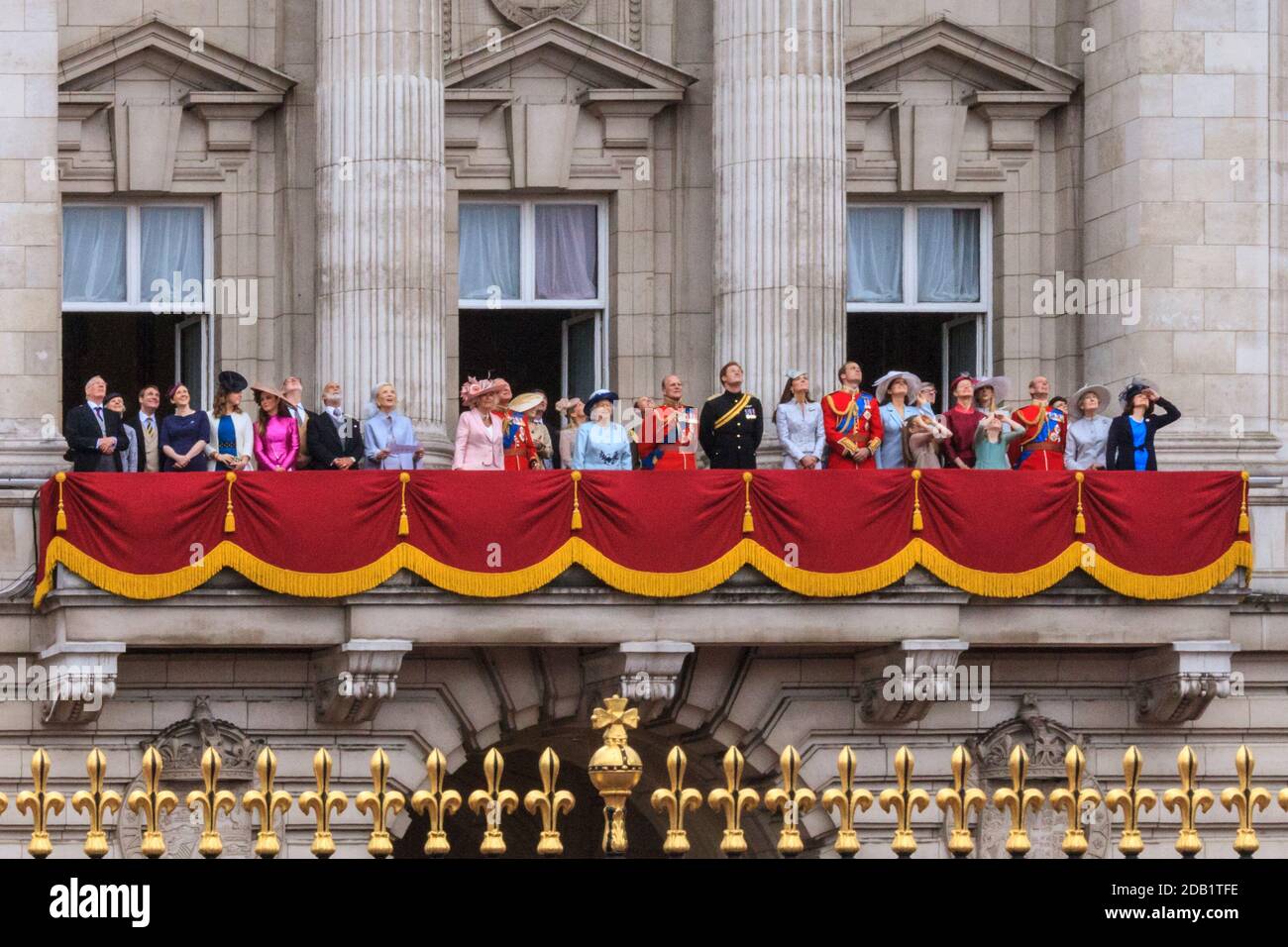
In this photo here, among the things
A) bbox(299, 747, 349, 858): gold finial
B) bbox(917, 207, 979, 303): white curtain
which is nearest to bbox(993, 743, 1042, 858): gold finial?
bbox(299, 747, 349, 858): gold finial

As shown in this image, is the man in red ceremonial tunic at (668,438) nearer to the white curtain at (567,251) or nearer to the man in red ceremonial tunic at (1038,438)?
the man in red ceremonial tunic at (1038,438)

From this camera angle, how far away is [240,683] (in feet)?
129

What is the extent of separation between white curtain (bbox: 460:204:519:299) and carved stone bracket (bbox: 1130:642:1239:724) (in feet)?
32.1

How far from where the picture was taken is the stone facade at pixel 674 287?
3844 cm

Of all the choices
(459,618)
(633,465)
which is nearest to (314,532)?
(459,618)

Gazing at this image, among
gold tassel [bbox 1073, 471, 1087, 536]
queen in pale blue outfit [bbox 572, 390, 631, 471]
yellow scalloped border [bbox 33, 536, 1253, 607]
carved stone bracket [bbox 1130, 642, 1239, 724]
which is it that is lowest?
carved stone bracket [bbox 1130, 642, 1239, 724]

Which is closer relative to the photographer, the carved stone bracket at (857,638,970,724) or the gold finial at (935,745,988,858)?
the gold finial at (935,745,988,858)

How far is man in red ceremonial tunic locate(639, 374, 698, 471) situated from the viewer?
1518 inches

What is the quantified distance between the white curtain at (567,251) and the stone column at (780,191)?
2353mm

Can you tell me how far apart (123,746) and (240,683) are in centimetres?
155

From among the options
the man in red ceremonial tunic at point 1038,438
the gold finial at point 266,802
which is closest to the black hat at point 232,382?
the man in red ceremonial tunic at point 1038,438

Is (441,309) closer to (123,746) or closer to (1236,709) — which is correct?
(123,746)

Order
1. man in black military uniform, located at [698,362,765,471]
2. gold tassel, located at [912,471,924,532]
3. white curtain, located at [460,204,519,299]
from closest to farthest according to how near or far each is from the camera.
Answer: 1. gold tassel, located at [912,471,924,532]
2. man in black military uniform, located at [698,362,765,471]
3. white curtain, located at [460,204,519,299]

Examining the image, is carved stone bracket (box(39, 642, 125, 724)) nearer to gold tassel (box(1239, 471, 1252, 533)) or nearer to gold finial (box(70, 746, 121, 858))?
gold tassel (box(1239, 471, 1252, 533))
